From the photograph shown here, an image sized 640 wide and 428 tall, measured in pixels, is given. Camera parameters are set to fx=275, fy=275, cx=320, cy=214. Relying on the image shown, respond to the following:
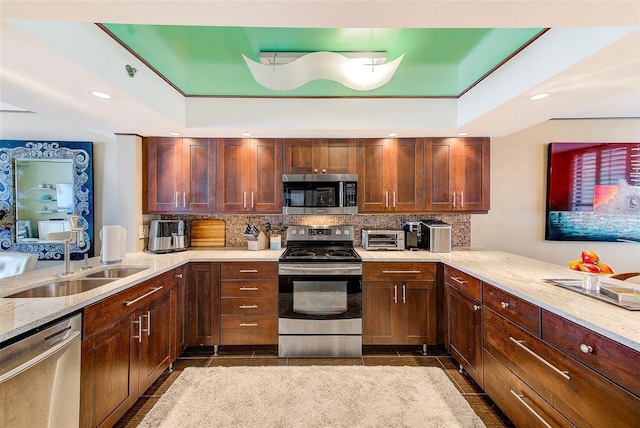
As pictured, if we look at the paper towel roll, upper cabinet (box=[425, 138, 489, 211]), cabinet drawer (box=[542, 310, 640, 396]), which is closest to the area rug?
cabinet drawer (box=[542, 310, 640, 396])

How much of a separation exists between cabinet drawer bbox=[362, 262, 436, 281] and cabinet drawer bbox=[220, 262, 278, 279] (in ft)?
3.07

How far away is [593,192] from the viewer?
124 inches

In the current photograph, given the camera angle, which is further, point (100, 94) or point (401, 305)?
point (401, 305)

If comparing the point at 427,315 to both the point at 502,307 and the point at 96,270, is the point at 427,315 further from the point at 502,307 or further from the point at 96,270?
the point at 96,270

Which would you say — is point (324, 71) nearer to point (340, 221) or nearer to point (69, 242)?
point (340, 221)

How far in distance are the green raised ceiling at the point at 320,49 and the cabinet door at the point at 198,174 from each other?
0.58m

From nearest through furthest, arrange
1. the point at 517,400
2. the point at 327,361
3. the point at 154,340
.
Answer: the point at 517,400, the point at 154,340, the point at 327,361

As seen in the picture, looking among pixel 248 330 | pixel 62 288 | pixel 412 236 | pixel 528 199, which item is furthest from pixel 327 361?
pixel 528 199

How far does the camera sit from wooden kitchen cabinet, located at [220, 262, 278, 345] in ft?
9.09

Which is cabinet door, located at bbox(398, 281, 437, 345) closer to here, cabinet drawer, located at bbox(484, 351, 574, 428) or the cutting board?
cabinet drawer, located at bbox(484, 351, 574, 428)

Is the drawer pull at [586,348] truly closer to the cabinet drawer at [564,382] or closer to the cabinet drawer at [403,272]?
the cabinet drawer at [564,382]

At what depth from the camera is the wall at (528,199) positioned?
10.5 ft

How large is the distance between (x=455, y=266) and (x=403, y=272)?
494 mm

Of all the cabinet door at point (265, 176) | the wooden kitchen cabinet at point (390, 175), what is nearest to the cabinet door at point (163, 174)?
the cabinet door at point (265, 176)
